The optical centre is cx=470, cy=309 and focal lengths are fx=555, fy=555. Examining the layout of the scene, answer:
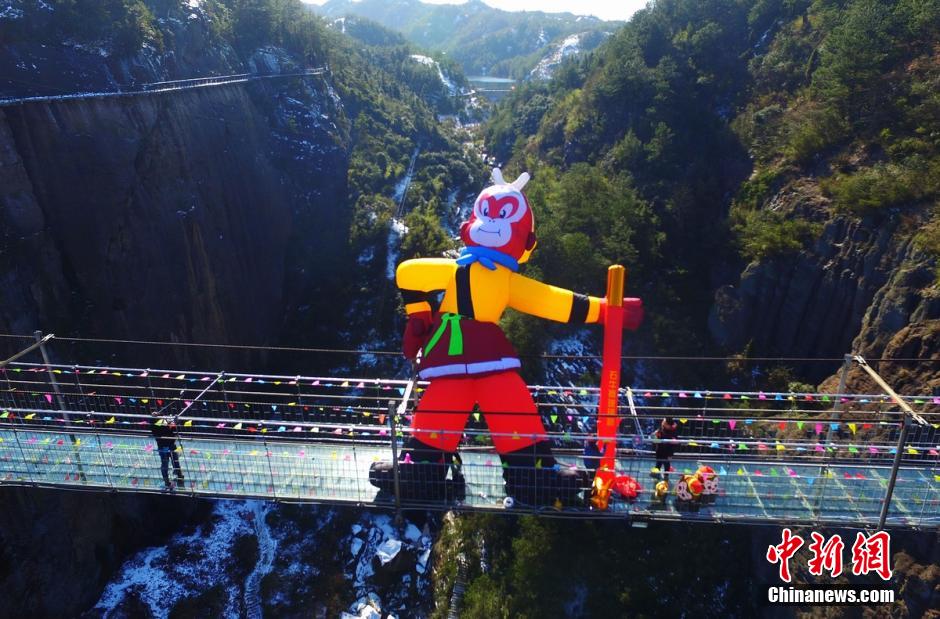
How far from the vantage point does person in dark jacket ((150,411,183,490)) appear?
22.7ft

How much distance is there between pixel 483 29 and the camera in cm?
12875

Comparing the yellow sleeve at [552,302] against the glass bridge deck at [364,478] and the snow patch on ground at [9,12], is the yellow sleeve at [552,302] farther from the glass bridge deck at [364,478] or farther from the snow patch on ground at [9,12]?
the snow patch on ground at [9,12]

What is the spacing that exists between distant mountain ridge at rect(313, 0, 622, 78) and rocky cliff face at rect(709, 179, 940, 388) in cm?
7891

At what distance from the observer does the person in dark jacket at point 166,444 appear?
22.7 feet

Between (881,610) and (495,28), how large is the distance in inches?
5419

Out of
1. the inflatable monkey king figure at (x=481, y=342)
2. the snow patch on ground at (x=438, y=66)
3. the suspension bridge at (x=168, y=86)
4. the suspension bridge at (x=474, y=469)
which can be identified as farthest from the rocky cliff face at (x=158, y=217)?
the snow patch on ground at (x=438, y=66)

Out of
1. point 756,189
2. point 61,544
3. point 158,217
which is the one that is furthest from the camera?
point 756,189

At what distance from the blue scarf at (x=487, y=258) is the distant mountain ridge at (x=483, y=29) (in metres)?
88.4

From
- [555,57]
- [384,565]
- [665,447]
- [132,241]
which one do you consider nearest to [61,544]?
[384,565]

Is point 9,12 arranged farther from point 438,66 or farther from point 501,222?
point 438,66

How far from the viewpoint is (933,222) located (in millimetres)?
12445

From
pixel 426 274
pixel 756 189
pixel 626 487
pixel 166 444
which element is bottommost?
pixel 626 487

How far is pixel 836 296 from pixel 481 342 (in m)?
12.2

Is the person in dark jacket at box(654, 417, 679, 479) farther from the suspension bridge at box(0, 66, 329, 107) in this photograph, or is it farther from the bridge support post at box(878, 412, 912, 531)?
the suspension bridge at box(0, 66, 329, 107)
